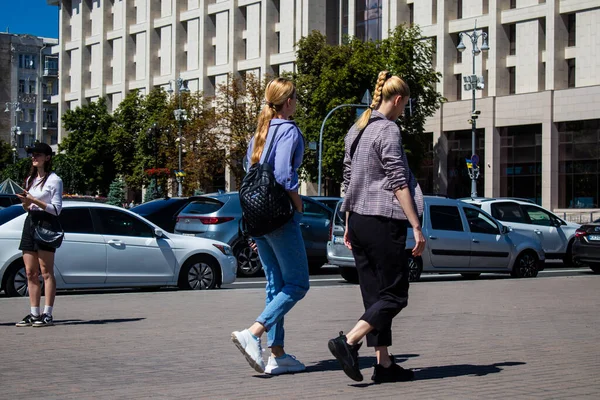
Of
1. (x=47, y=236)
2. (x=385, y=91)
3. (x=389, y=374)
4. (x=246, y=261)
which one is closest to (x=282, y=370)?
(x=389, y=374)

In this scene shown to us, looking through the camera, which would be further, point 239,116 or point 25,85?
point 25,85

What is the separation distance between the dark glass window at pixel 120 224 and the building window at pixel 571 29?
149ft

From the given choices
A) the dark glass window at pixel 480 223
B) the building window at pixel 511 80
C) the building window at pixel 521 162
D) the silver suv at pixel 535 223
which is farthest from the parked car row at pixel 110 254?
the building window at pixel 511 80

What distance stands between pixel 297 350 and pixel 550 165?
166 feet

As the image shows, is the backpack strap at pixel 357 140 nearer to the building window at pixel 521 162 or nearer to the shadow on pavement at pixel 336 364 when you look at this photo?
the shadow on pavement at pixel 336 364

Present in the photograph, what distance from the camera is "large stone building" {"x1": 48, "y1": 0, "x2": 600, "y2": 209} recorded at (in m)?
56.1

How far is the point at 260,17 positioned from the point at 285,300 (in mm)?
69173

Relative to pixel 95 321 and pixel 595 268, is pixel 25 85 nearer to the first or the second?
pixel 595 268

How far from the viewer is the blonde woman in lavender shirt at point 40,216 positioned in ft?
33.2

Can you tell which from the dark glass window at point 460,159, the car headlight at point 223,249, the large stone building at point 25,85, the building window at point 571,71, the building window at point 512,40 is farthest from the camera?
the large stone building at point 25,85

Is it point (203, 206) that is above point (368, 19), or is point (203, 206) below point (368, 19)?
below

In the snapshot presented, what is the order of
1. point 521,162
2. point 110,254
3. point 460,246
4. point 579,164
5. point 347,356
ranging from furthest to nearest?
1. point 521,162
2. point 579,164
3. point 460,246
4. point 110,254
5. point 347,356

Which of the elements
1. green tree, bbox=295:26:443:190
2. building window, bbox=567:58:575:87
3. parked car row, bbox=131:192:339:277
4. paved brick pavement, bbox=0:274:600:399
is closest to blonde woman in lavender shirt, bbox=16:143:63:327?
paved brick pavement, bbox=0:274:600:399

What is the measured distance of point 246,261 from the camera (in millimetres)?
21094
